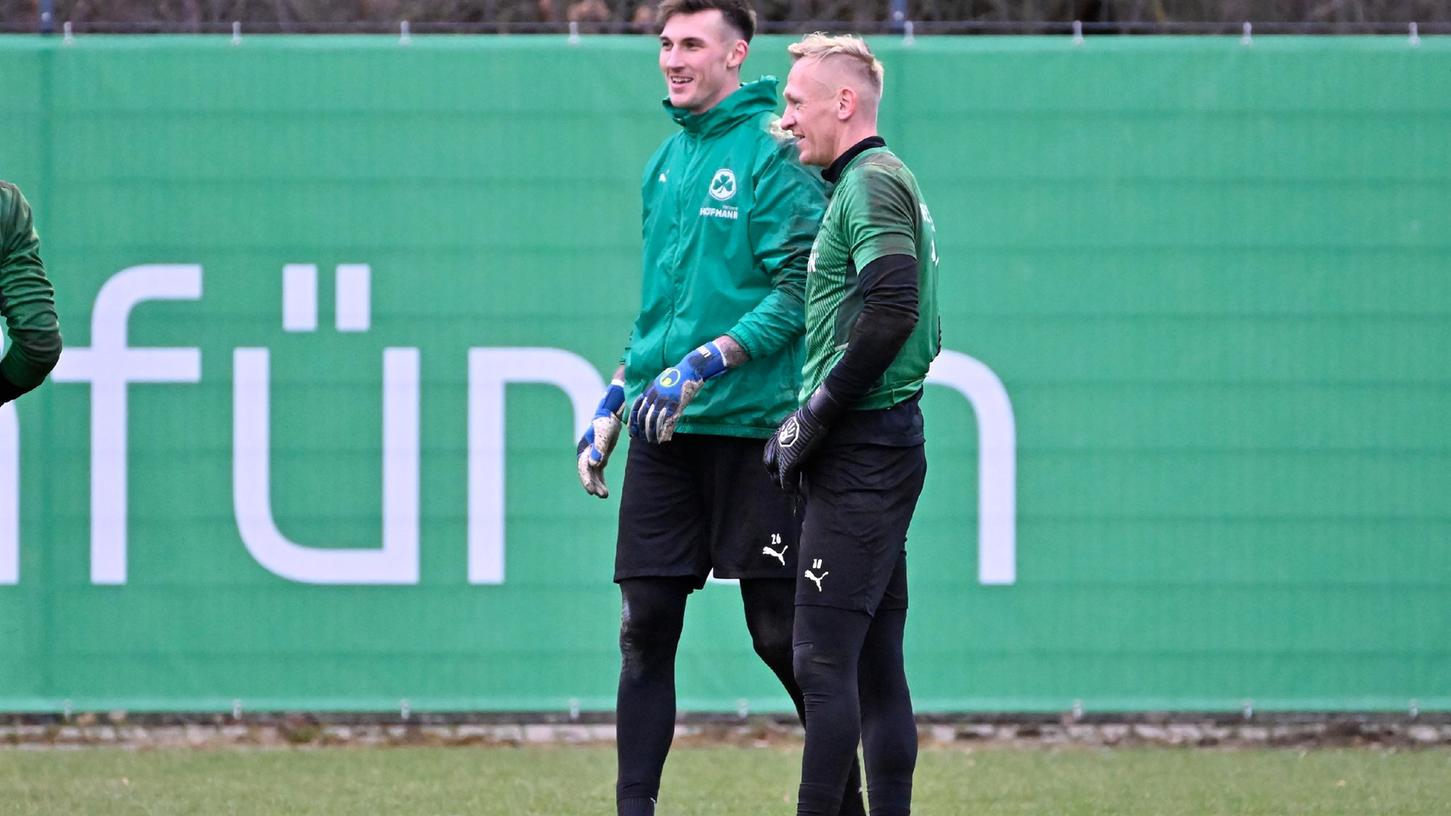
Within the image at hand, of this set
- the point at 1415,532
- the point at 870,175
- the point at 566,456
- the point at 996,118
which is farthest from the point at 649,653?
the point at 1415,532

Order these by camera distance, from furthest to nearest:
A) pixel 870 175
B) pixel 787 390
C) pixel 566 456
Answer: pixel 566 456 < pixel 787 390 < pixel 870 175

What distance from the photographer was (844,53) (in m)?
4.27

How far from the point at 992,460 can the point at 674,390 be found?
104 inches

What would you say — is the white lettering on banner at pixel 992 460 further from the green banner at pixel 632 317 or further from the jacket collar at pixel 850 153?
the jacket collar at pixel 850 153

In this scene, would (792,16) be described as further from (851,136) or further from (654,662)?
(654,662)

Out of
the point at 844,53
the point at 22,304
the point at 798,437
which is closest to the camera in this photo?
the point at 798,437

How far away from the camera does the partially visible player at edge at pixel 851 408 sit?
407 centimetres

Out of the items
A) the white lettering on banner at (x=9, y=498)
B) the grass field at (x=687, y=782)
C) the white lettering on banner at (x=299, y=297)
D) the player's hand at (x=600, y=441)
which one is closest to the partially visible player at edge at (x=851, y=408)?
the player's hand at (x=600, y=441)

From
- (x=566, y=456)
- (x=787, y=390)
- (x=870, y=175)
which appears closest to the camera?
(x=870, y=175)

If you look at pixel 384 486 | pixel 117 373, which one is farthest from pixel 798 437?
pixel 117 373

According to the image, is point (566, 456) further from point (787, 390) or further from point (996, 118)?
point (787, 390)

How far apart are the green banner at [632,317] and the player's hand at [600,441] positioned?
1.96 m

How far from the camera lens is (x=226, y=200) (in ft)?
22.0

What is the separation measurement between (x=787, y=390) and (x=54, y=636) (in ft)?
10.8
